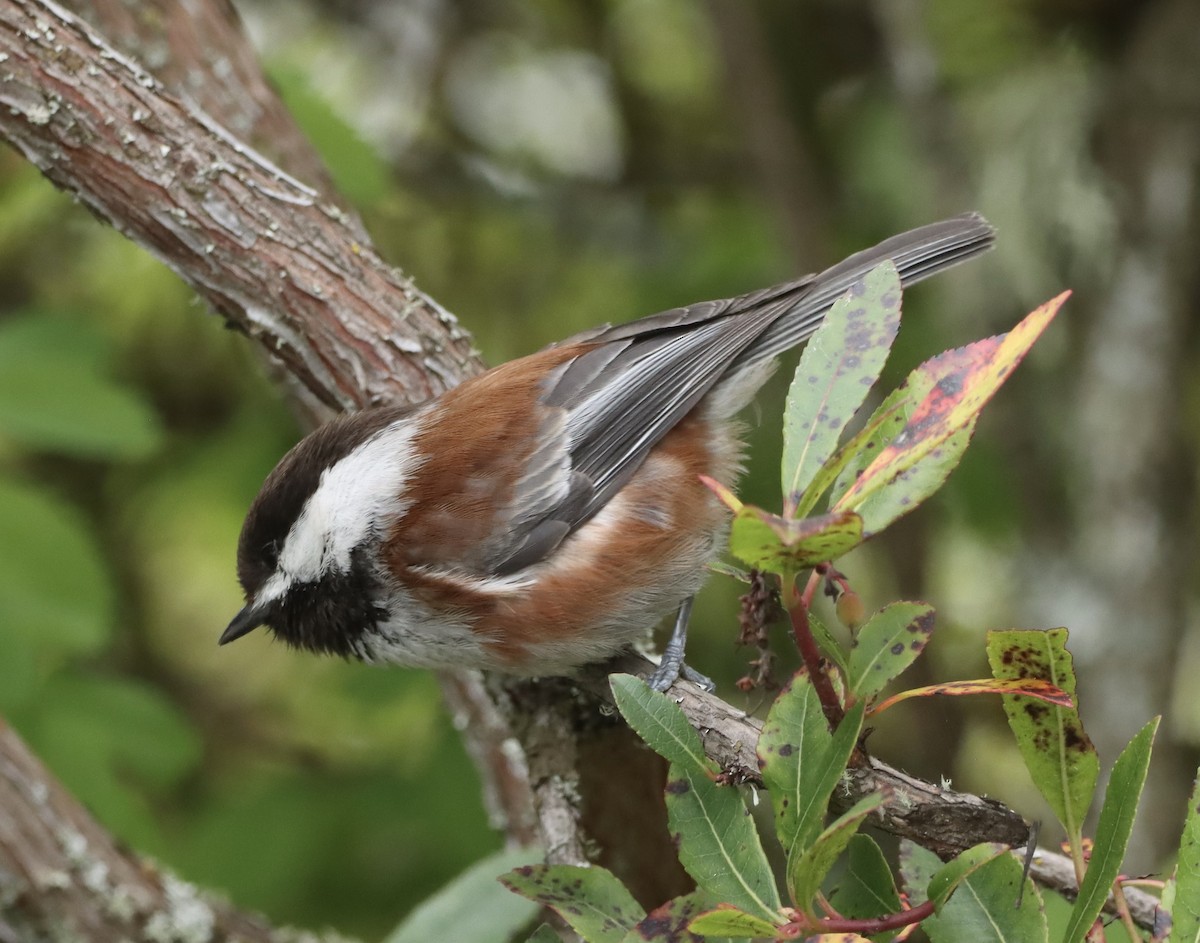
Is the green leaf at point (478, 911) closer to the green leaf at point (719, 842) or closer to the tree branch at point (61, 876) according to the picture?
the tree branch at point (61, 876)

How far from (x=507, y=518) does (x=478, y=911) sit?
84 centimetres

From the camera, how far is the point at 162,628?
17.9 ft

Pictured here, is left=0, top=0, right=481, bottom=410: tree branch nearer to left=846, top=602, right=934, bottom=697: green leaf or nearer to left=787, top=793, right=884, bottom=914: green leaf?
left=846, top=602, right=934, bottom=697: green leaf

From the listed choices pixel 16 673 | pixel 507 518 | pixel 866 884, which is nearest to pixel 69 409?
pixel 16 673

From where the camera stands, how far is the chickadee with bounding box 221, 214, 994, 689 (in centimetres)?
264

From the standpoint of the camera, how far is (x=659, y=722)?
5.45ft

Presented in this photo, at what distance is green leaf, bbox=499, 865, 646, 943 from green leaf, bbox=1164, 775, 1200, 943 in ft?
2.22

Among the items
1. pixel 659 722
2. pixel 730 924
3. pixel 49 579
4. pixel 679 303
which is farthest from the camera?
pixel 679 303

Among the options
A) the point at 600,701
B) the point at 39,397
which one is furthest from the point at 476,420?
the point at 39,397

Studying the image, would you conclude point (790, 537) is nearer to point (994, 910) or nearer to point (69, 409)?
point (994, 910)

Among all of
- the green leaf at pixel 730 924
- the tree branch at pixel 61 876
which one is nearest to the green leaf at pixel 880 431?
the green leaf at pixel 730 924

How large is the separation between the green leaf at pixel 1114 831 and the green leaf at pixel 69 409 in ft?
8.44

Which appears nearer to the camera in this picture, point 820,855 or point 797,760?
point 820,855

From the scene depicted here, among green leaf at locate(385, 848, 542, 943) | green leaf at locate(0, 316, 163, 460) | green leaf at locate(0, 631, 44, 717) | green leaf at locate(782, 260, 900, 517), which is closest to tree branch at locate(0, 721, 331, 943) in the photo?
green leaf at locate(0, 631, 44, 717)
